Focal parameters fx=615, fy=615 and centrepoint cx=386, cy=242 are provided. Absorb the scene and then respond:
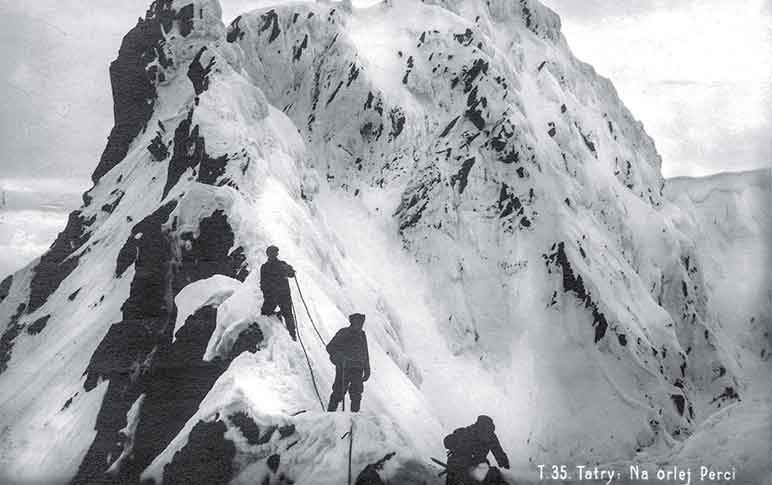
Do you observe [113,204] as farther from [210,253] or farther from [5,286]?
[210,253]

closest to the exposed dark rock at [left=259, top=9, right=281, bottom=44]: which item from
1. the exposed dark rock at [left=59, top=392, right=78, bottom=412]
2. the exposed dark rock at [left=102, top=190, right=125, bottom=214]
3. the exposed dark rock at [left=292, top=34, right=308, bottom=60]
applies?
the exposed dark rock at [left=292, top=34, right=308, bottom=60]

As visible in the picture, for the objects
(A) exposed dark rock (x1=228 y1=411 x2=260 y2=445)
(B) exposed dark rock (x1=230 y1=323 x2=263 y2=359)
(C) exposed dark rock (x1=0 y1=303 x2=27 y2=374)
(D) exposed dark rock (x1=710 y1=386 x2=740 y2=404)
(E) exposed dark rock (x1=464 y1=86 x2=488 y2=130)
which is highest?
(A) exposed dark rock (x1=228 y1=411 x2=260 y2=445)

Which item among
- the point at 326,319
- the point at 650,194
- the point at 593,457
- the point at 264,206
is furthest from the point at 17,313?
the point at 650,194

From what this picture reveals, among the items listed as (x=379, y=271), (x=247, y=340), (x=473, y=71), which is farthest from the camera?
(x=473, y=71)

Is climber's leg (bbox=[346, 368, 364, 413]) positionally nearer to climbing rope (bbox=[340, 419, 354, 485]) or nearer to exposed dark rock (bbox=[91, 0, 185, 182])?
climbing rope (bbox=[340, 419, 354, 485])

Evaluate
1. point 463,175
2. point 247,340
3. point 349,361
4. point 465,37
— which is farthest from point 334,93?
point 349,361

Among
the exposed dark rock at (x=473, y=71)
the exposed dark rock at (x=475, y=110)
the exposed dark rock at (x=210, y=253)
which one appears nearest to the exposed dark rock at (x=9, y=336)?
the exposed dark rock at (x=210, y=253)
